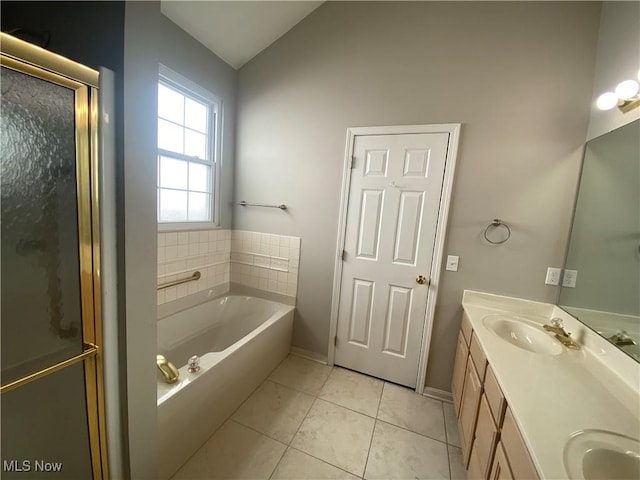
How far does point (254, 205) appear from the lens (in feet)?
8.15

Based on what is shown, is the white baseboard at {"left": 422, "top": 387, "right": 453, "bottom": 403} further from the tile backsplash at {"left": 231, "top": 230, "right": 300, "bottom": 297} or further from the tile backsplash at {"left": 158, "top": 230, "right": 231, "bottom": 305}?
the tile backsplash at {"left": 158, "top": 230, "right": 231, "bottom": 305}

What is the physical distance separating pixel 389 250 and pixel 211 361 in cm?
148

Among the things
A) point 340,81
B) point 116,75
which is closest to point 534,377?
point 116,75

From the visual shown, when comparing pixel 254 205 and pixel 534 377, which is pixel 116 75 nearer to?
pixel 254 205

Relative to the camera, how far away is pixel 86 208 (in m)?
0.80

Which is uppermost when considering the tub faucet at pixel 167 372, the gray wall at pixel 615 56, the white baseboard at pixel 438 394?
the gray wall at pixel 615 56

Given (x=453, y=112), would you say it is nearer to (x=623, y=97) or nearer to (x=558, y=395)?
(x=623, y=97)

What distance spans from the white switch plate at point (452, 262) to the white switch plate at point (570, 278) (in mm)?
622

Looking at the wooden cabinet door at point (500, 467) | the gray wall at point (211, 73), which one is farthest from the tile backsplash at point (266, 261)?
the wooden cabinet door at point (500, 467)

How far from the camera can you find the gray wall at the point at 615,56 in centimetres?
125

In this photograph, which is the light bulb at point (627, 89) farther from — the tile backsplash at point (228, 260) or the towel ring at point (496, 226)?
the tile backsplash at point (228, 260)

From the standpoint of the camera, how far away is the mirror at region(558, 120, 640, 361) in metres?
1.19

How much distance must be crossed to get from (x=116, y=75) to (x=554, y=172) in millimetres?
2322

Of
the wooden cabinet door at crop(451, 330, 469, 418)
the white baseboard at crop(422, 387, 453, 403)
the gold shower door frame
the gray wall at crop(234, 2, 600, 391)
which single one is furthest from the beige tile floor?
the gold shower door frame
